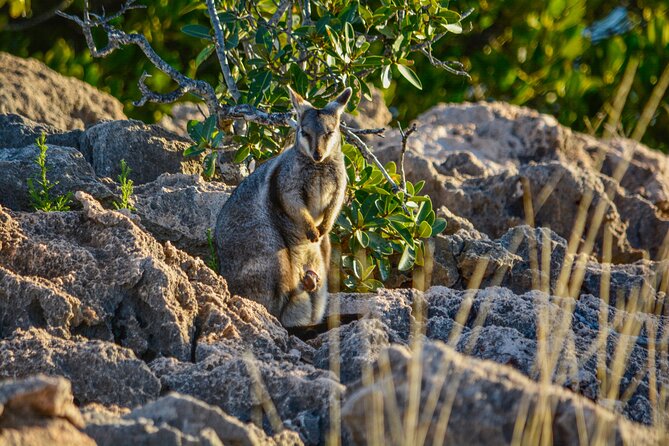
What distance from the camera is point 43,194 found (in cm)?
640

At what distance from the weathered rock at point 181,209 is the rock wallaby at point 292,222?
0.20 meters

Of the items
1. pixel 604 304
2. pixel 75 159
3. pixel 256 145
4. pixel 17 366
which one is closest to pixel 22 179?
pixel 75 159

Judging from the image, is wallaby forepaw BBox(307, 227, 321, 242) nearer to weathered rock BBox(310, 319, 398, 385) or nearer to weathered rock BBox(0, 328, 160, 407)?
weathered rock BBox(310, 319, 398, 385)

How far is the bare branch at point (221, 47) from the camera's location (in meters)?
7.37

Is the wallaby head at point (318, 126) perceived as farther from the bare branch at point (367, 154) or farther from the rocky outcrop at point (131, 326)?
the rocky outcrop at point (131, 326)

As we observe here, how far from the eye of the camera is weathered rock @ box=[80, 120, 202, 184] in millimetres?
7355

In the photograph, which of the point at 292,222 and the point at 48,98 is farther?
the point at 48,98

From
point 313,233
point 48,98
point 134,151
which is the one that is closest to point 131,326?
point 313,233

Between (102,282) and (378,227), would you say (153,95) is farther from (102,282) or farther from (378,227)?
(102,282)

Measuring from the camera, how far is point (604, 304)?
20.3ft

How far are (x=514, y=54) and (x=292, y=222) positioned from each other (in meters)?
8.75

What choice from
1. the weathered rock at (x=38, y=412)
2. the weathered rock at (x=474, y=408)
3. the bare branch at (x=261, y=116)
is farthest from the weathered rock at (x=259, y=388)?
the bare branch at (x=261, y=116)

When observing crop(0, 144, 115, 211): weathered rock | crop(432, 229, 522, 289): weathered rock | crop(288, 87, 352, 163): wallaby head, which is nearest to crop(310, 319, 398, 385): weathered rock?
crop(288, 87, 352, 163): wallaby head

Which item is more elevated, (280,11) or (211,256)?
(280,11)
